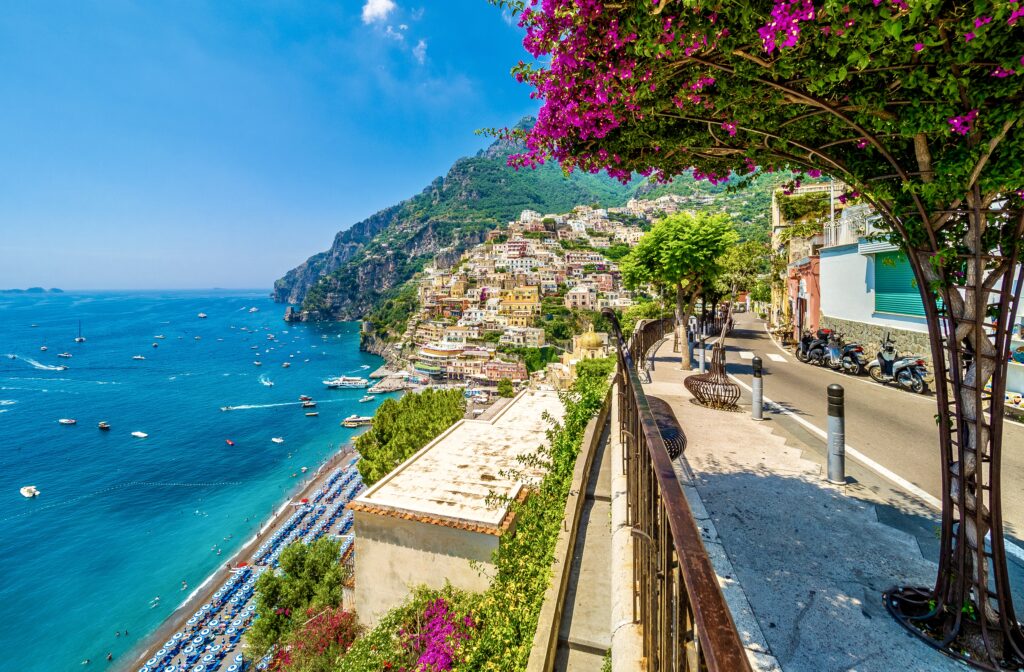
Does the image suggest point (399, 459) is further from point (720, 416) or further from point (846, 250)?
point (846, 250)

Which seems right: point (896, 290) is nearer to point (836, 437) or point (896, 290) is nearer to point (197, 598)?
point (836, 437)

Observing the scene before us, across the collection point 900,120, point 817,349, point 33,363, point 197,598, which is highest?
point 900,120

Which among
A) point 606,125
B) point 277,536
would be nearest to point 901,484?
point 606,125

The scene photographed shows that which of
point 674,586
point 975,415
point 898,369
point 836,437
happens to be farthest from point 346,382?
point 674,586

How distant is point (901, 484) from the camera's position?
4.92 m

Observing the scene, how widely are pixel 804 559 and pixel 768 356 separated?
554 inches

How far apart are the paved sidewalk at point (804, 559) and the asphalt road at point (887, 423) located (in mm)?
1045

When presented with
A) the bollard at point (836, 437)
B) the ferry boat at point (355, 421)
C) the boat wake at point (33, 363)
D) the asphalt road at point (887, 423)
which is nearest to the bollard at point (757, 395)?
the asphalt road at point (887, 423)

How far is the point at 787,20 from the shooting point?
1.75 meters

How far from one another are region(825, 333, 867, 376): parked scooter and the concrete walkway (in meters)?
10.6

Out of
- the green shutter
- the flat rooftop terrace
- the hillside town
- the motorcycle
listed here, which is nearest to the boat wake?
the hillside town

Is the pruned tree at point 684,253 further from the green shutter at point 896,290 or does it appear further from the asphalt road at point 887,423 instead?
the green shutter at point 896,290

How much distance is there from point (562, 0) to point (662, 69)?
2.09ft

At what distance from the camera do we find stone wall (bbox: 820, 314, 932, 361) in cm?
1020
